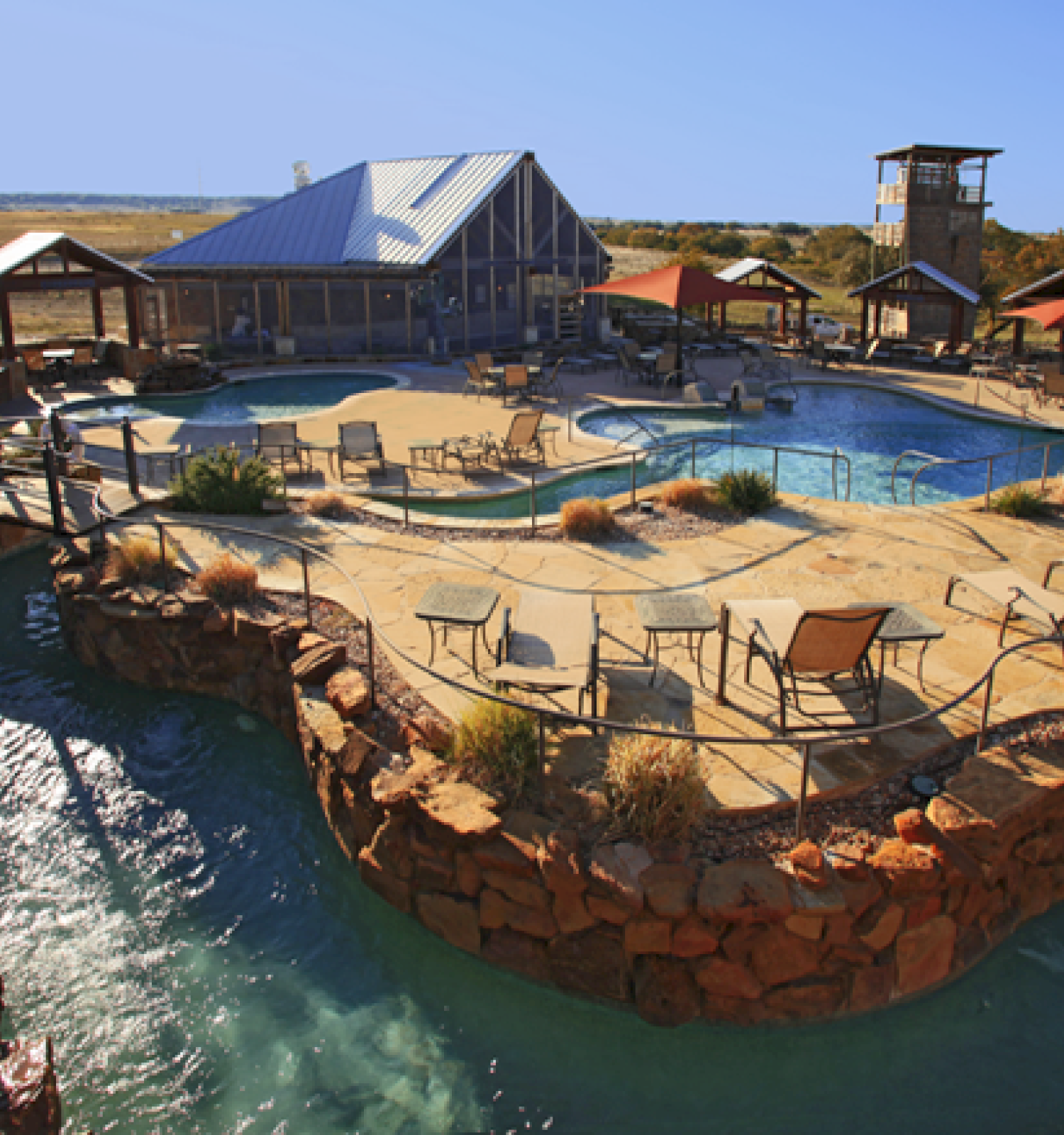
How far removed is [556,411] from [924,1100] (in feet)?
49.4

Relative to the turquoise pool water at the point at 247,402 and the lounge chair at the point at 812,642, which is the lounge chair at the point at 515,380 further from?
the lounge chair at the point at 812,642

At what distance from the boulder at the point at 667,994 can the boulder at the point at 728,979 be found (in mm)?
91

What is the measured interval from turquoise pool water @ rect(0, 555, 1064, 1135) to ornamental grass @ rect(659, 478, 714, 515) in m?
5.77

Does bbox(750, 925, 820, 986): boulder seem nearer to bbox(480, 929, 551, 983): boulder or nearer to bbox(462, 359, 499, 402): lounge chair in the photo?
bbox(480, 929, 551, 983): boulder

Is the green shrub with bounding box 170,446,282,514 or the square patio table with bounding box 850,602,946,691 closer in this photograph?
the square patio table with bounding box 850,602,946,691

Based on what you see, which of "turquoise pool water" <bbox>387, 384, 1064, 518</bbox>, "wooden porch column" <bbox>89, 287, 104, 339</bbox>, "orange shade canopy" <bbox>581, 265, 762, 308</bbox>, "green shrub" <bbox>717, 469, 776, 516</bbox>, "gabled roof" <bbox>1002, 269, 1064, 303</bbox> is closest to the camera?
"green shrub" <bbox>717, 469, 776, 516</bbox>

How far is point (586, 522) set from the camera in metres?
10.3

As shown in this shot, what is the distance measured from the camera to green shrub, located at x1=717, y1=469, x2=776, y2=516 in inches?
433

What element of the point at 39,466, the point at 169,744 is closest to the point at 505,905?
the point at 169,744

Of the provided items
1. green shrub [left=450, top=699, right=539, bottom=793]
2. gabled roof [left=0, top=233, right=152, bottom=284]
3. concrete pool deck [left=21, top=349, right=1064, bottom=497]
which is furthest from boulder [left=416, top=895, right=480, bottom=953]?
gabled roof [left=0, top=233, right=152, bottom=284]

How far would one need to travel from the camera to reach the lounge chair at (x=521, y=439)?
13836 mm

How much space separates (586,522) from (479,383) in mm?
10864

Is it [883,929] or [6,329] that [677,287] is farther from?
[883,929]

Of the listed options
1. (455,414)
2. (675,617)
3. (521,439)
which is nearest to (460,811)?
(675,617)
